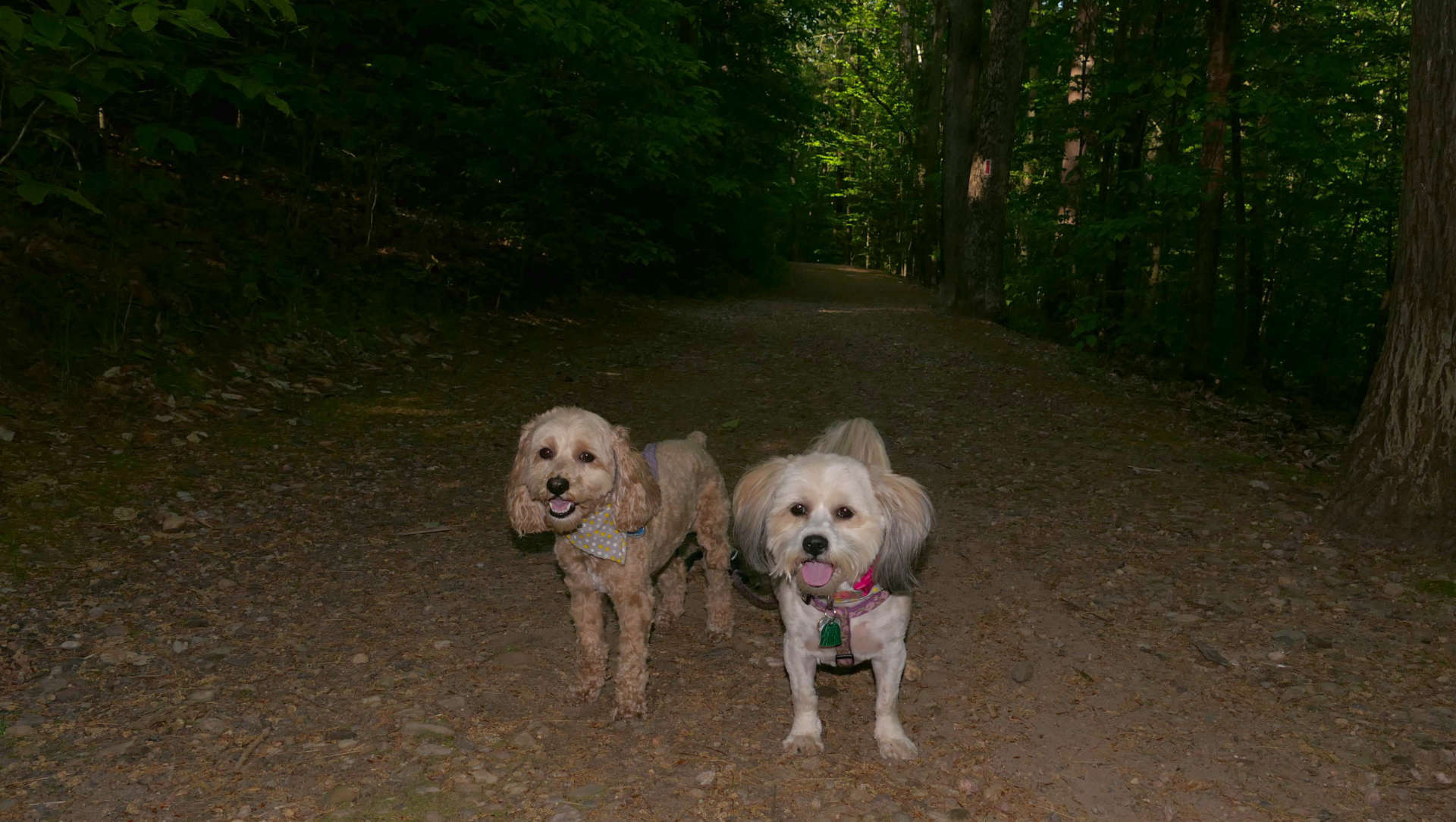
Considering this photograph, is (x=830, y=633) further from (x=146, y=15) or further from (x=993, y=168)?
(x=993, y=168)

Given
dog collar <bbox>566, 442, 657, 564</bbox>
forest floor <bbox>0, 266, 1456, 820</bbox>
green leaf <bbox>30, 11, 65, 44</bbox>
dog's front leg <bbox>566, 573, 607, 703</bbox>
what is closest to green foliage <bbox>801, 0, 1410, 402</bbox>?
forest floor <bbox>0, 266, 1456, 820</bbox>

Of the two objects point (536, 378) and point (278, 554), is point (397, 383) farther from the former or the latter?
point (278, 554)

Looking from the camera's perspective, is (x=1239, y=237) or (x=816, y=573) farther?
(x=1239, y=237)

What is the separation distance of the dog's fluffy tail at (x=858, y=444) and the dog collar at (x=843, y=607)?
0.63m

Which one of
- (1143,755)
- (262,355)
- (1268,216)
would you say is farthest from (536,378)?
(1268,216)

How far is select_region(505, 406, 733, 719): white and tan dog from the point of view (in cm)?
444

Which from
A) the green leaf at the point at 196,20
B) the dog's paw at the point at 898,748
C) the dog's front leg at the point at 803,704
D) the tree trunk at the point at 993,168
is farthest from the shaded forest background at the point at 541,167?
the dog's paw at the point at 898,748

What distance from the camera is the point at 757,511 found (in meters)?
4.11

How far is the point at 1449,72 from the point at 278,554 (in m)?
9.02

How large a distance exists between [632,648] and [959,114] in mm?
22667

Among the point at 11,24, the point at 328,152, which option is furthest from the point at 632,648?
the point at 328,152

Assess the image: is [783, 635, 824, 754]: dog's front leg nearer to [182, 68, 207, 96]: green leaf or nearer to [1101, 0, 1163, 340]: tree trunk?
[182, 68, 207, 96]: green leaf

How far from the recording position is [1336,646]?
196 inches

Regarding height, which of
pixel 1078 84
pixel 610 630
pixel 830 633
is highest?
pixel 1078 84
